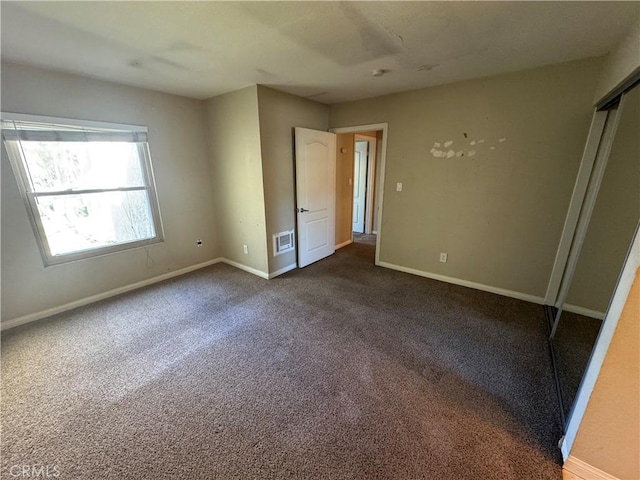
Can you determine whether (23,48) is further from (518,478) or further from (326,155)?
(518,478)

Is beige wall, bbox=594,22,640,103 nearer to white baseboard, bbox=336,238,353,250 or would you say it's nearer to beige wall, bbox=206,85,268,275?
beige wall, bbox=206,85,268,275

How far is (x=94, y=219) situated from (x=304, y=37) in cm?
295

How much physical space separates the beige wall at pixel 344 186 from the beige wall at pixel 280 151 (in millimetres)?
772

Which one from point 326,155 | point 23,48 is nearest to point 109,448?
point 23,48

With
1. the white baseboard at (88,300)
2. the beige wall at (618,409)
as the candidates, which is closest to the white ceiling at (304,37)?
the beige wall at (618,409)

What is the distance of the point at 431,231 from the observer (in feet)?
11.0

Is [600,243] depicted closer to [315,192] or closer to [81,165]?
[315,192]

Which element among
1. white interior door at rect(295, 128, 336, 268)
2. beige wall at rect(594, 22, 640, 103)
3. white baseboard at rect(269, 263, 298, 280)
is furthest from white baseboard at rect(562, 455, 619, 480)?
white interior door at rect(295, 128, 336, 268)

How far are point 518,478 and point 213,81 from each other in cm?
390

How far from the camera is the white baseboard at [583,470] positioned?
1.20 metres

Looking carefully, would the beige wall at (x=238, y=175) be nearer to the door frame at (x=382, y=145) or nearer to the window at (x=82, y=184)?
the window at (x=82, y=184)

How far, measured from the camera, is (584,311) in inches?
73.2

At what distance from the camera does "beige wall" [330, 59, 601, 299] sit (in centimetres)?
243

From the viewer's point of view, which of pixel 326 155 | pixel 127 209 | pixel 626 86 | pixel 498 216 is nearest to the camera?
pixel 626 86
